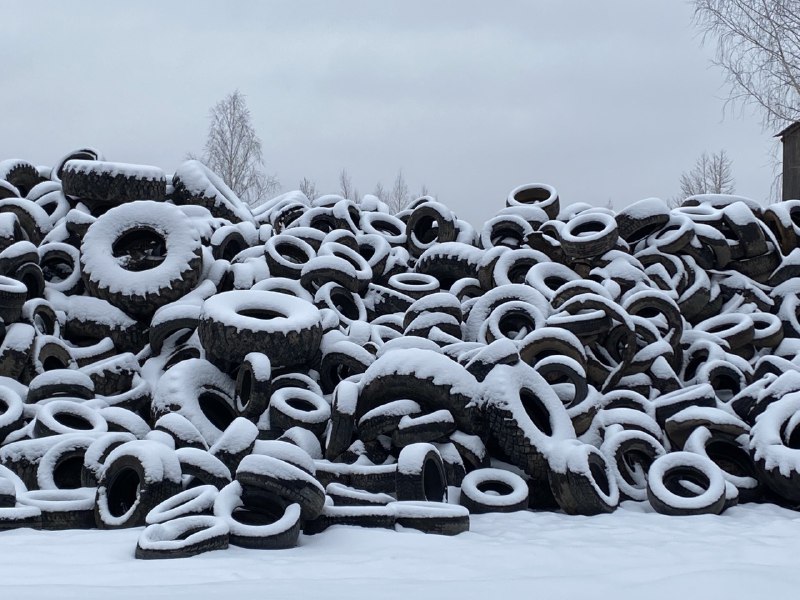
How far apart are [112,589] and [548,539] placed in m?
2.70

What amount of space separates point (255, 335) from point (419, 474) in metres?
2.30

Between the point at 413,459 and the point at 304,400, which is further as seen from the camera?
the point at 304,400

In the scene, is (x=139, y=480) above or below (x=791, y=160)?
below

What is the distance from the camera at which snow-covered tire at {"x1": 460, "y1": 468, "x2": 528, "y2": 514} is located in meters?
5.70

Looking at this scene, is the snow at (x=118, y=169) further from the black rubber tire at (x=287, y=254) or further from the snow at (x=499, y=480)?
the snow at (x=499, y=480)

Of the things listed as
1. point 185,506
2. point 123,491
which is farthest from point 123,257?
point 185,506

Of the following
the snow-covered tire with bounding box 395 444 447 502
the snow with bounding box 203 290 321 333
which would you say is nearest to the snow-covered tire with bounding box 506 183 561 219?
the snow with bounding box 203 290 321 333

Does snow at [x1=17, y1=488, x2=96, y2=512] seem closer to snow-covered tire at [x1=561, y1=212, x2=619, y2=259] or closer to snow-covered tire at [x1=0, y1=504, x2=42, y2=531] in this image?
snow-covered tire at [x1=0, y1=504, x2=42, y2=531]

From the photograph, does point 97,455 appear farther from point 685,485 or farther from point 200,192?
point 200,192

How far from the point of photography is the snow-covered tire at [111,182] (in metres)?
10.0

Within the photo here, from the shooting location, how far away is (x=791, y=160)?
1945 cm

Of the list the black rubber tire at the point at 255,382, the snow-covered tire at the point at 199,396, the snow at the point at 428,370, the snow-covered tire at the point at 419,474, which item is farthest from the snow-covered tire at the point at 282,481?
the snow-covered tire at the point at 199,396

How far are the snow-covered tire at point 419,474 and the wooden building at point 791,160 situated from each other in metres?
16.6

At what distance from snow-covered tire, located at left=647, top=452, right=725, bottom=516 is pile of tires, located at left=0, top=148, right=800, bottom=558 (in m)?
0.02
